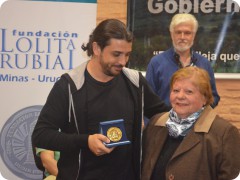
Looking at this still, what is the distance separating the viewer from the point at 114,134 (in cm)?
186

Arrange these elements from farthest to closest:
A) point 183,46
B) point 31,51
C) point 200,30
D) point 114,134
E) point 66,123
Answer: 1. point 200,30
2. point 31,51
3. point 183,46
4. point 66,123
5. point 114,134

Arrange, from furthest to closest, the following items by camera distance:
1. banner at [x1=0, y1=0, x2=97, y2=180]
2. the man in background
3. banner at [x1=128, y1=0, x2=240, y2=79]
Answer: banner at [x1=128, y1=0, x2=240, y2=79], banner at [x1=0, y1=0, x2=97, y2=180], the man in background

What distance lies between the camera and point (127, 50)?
1.97m

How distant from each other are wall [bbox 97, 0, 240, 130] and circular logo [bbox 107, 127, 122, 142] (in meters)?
2.32

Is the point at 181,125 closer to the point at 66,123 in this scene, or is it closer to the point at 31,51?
the point at 66,123

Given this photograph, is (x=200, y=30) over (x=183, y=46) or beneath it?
over

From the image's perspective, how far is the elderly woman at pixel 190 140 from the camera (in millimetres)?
1942

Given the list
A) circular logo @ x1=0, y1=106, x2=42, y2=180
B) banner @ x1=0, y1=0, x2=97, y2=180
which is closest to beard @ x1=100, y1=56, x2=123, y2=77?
banner @ x1=0, y1=0, x2=97, y2=180

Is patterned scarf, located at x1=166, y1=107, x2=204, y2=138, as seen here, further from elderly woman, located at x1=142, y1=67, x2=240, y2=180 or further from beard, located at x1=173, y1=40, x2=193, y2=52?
beard, located at x1=173, y1=40, x2=193, y2=52

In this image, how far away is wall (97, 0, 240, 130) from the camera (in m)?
4.03

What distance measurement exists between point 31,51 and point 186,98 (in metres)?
1.89

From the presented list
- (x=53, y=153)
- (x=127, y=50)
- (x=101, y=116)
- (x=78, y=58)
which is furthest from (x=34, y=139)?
(x=78, y=58)

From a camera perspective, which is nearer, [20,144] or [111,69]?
[111,69]

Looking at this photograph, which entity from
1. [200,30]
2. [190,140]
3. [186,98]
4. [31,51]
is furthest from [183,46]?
[190,140]
